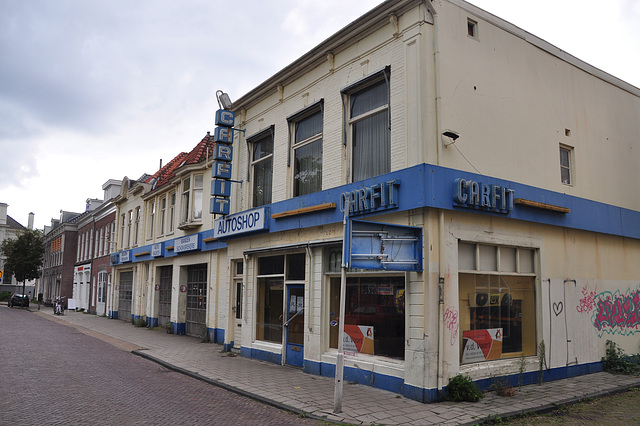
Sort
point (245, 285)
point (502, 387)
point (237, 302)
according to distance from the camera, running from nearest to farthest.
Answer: point (502, 387)
point (245, 285)
point (237, 302)

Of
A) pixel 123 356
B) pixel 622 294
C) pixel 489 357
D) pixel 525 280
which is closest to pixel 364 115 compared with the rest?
pixel 525 280

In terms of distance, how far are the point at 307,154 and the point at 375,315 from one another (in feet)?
15.5

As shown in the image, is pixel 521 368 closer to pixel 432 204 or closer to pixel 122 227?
pixel 432 204

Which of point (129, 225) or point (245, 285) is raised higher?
point (129, 225)

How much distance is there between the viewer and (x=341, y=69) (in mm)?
11422

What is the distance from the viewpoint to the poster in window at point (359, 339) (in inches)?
392

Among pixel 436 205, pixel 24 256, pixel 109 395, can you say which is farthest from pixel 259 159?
pixel 24 256

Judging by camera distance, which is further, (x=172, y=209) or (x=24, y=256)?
(x=24, y=256)

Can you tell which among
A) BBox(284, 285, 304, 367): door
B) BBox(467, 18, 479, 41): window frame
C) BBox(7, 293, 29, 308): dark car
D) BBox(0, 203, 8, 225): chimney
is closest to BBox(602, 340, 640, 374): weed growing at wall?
BBox(284, 285, 304, 367): door

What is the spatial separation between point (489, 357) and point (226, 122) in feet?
32.4

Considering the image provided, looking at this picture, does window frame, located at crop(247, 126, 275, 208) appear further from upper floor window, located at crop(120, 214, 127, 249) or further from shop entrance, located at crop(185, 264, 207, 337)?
upper floor window, located at crop(120, 214, 127, 249)

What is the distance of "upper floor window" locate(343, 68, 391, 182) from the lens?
10.2m

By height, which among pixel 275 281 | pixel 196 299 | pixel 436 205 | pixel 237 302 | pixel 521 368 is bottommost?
pixel 521 368

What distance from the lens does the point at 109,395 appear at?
8.84 metres
